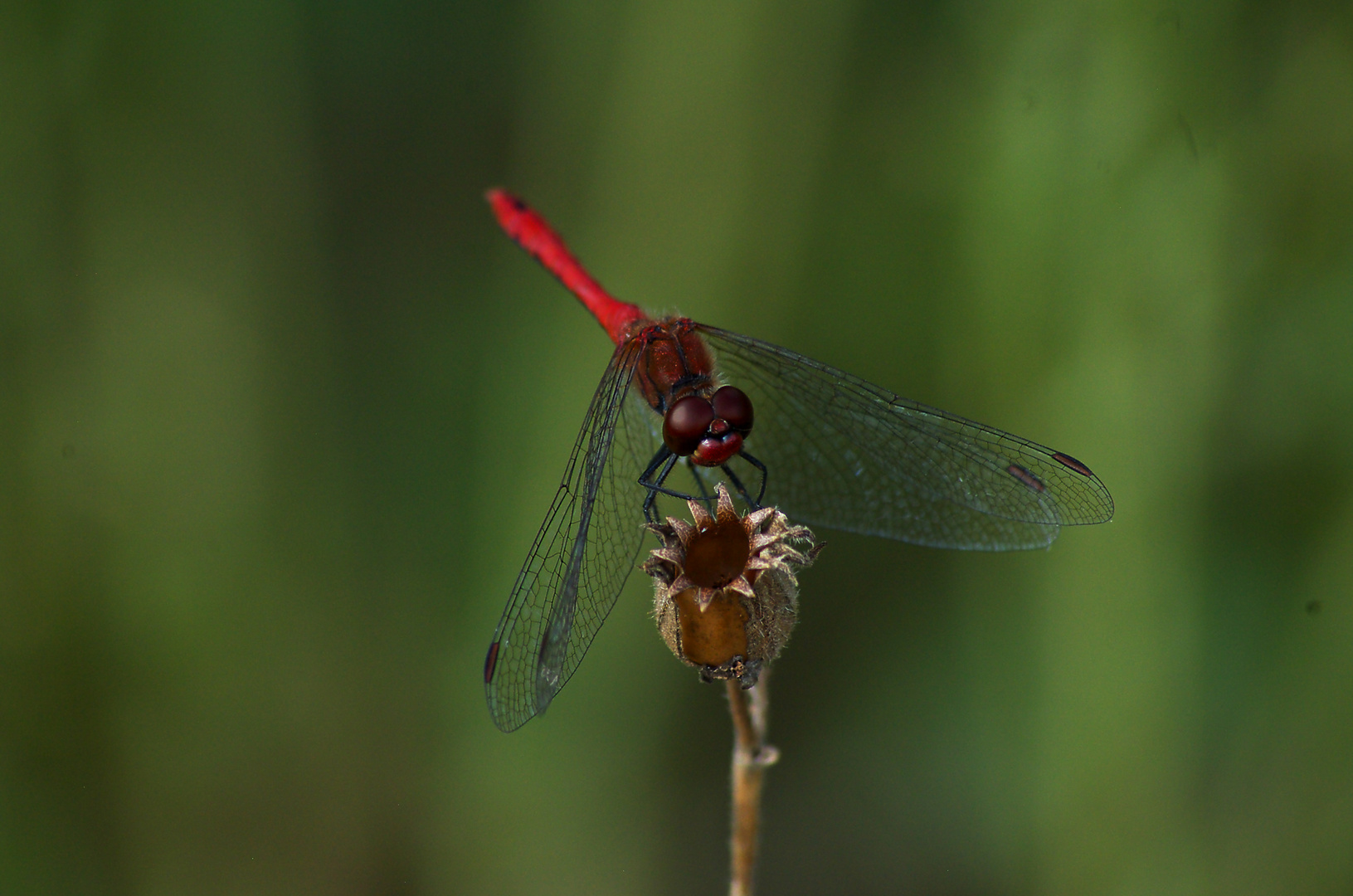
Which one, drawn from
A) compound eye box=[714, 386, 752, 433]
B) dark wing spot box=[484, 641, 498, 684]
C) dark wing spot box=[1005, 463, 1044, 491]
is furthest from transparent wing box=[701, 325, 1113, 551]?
dark wing spot box=[484, 641, 498, 684]

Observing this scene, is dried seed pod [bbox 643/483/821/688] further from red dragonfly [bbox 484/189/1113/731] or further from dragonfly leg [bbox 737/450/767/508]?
dragonfly leg [bbox 737/450/767/508]

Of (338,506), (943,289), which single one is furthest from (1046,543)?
(338,506)

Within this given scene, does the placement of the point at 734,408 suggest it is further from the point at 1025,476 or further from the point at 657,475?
the point at 1025,476

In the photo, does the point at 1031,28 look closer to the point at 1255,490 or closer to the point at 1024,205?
the point at 1024,205

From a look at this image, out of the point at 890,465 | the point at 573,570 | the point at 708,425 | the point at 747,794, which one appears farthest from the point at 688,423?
the point at 747,794

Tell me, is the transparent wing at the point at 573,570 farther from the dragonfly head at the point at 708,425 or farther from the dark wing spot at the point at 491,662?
the dragonfly head at the point at 708,425

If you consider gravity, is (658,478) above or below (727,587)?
above
